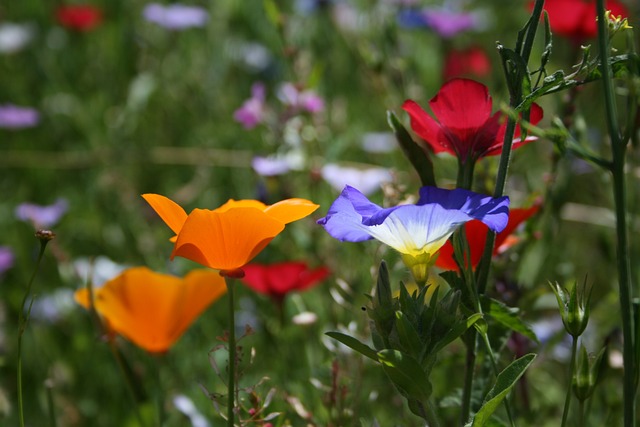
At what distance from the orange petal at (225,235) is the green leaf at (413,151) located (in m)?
0.13

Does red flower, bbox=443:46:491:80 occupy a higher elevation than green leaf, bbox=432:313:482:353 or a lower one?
lower

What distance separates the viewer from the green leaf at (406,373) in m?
0.61

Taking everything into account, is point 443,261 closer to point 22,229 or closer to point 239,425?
point 239,425

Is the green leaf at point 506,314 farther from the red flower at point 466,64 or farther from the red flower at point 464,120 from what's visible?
the red flower at point 466,64

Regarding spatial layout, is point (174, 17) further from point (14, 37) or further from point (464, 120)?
point (464, 120)

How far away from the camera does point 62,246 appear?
1.90 meters

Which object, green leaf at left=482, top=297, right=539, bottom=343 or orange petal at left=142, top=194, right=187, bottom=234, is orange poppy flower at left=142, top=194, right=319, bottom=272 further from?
green leaf at left=482, top=297, right=539, bottom=343

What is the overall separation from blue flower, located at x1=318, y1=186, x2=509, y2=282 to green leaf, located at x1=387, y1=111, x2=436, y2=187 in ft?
0.18

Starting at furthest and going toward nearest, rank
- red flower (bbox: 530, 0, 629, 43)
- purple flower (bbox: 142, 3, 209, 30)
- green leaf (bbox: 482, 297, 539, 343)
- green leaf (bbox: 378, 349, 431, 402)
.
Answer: purple flower (bbox: 142, 3, 209, 30)
red flower (bbox: 530, 0, 629, 43)
green leaf (bbox: 482, 297, 539, 343)
green leaf (bbox: 378, 349, 431, 402)

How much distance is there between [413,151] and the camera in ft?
2.41

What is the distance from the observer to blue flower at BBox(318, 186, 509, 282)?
635mm

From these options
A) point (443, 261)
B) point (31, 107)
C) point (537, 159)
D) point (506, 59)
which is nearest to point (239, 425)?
point (443, 261)

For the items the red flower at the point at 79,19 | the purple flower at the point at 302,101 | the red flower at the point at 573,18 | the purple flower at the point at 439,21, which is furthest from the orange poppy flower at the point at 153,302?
the red flower at the point at 79,19

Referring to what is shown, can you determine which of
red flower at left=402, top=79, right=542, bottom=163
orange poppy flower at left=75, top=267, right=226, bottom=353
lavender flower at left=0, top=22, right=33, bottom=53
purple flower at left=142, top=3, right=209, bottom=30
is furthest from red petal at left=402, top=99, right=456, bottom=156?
lavender flower at left=0, top=22, right=33, bottom=53
